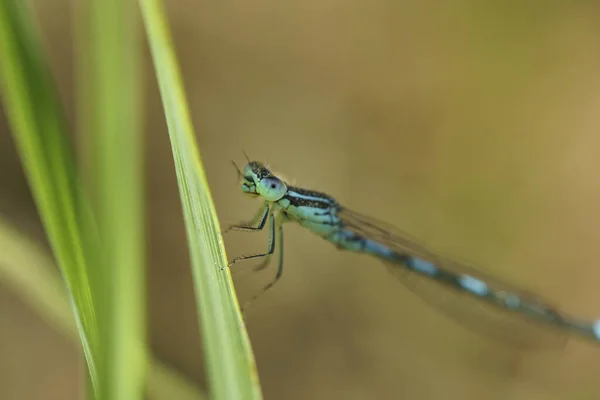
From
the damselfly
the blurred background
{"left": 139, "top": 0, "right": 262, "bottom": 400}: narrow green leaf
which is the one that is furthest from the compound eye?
the blurred background

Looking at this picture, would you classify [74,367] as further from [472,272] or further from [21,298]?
[472,272]

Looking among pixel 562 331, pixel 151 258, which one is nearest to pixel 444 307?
pixel 562 331

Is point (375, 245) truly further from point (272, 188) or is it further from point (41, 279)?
point (41, 279)

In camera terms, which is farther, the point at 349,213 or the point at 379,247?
the point at 379,247

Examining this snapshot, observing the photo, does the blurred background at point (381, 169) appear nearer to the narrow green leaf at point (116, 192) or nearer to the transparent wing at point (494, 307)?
the transparent wing at point (494, 307)

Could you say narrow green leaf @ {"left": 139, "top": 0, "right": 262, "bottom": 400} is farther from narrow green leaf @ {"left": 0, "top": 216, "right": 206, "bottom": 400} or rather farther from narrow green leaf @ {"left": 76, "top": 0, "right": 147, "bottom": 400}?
narrow green leaf @ {"left": 0, "top": 216, "right": 206, "bottom": 400}

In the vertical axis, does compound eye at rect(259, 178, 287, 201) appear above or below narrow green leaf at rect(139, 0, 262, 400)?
above
